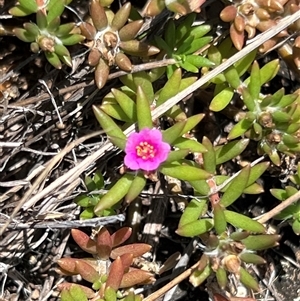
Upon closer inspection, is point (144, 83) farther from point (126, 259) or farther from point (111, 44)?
point (126, 259)

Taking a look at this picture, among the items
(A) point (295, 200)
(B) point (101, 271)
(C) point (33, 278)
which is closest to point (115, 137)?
(B) point (101, 271)

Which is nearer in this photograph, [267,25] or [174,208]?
[267,25]

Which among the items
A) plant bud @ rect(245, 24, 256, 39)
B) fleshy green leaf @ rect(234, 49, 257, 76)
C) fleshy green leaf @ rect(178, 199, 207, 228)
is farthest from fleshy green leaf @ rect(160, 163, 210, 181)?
plant bud @ rect(245, 24, 256, 39)

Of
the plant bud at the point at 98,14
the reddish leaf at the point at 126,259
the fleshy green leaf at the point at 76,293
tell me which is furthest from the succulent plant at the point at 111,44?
the fleshy green leaf at the point at 76,293

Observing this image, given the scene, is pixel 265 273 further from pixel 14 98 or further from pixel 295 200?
pixel 14 98

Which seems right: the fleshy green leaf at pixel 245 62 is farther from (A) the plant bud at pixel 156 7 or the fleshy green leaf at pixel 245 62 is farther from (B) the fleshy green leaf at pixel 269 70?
(A) the plant bud at pixel 156 7

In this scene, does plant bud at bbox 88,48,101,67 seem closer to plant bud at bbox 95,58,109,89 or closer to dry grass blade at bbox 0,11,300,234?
plant bud at bbox 95,58,109,89

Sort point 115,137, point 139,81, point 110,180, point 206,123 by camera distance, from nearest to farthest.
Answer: point 115,137 → point 139,81 → point 110,180 → point 206,123

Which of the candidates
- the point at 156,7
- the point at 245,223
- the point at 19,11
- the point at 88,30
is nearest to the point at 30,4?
the point at 19,11
